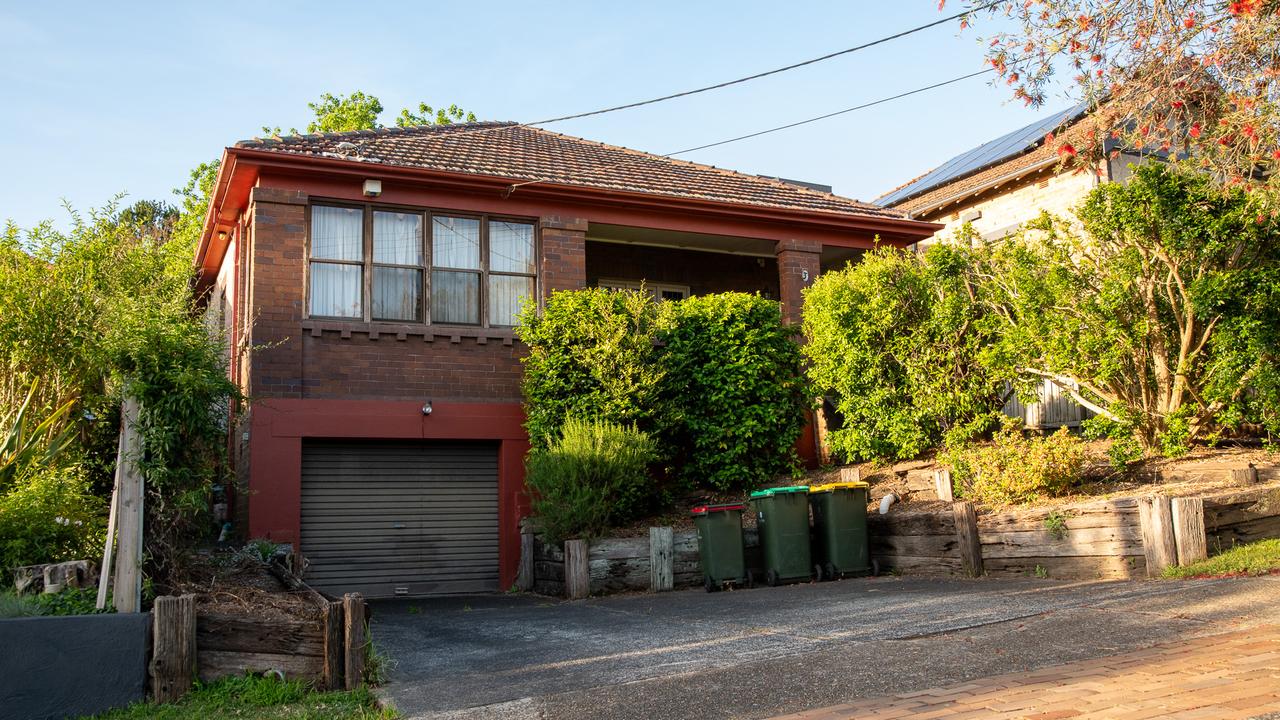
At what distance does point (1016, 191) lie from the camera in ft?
64.2

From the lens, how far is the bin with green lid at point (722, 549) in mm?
11023

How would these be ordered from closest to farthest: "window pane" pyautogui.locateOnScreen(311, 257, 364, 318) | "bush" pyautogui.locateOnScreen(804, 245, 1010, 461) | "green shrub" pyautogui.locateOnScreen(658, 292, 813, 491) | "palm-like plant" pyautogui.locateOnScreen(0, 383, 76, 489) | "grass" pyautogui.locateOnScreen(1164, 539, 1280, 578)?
"palm-like plant" pyautogui.locateOnScreen(0, 383, 76, 489) → "grass" pyautogui.locateOnScreen(1164, 539, 1280, 578) → "bush" pyautogui.locateOnScreen(804, 245, 1010, 461) → "window pane" pyautogui.locateOnScreen(311, 257, 364, 318) → "green shrub" pyautogui.locateOnScreen(658, 292, 813, 491)

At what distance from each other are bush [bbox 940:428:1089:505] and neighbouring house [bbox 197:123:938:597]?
6.02 m

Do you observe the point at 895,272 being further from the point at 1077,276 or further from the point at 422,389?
the point at 422,389

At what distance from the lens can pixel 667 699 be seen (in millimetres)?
5613

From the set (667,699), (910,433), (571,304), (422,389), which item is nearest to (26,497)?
(667,699)

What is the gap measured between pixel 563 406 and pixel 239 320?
15.6 ft

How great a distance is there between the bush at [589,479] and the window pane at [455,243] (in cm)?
332

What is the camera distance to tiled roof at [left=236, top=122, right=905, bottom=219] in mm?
14008

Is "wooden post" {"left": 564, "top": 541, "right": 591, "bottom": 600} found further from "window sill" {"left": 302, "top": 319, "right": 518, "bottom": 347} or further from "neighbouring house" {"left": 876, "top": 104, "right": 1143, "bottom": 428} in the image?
"neighbouring house" {"left": 876, "top": 104, "right": 1143, "bottom": 428}

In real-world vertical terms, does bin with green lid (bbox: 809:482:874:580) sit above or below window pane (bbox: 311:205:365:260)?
below

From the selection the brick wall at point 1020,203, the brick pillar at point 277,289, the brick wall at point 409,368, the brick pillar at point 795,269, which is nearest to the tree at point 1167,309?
the brick pillar at point 795,269

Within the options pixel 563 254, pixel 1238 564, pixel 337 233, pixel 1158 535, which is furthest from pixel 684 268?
pixel 1238 564

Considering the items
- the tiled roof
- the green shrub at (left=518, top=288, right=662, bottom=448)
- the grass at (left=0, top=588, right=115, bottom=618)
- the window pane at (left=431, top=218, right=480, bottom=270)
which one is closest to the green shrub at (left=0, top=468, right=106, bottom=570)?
the grass at (left=0, top=588, right=115, bottom=618)
